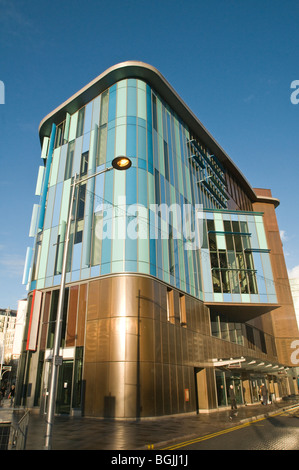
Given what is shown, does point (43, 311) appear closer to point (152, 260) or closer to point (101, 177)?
point (152, 260)

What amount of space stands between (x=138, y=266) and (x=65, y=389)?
916 centimetres

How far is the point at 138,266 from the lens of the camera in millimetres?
21094

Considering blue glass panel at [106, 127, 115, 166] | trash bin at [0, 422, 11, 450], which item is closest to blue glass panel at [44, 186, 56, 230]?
blue glass panel at [106, 127, 115, 166]

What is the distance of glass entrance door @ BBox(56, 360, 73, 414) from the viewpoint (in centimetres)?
1947

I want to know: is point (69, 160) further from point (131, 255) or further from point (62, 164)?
point (131, 255)

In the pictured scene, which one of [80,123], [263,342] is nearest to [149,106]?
[80,123]

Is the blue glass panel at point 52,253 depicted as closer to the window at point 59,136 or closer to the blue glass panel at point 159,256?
the blue glass panel at point 159,256

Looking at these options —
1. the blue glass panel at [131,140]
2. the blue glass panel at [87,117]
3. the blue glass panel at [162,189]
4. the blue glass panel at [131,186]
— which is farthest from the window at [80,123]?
the blue glass panel at [162,189]

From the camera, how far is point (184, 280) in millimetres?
26188

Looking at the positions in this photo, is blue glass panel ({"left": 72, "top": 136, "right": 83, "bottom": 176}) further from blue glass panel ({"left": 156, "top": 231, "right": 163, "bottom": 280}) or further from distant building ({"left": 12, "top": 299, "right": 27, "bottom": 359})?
distant building ({"left": 12, "top": 299, "right": 27, "bottom": 359})

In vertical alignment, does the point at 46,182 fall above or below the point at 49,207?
above

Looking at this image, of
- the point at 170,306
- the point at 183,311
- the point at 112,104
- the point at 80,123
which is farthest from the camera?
the point at 80,123

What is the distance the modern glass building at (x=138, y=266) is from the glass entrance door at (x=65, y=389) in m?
0.10
